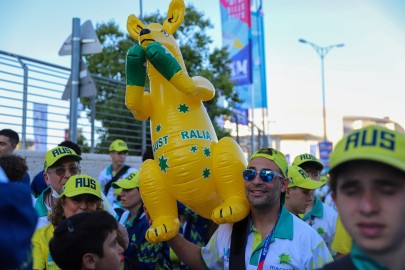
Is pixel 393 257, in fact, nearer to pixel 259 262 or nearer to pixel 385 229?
pixel 385 229

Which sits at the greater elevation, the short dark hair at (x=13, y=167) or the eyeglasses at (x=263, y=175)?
the short dark hair at (x=13, y=167)

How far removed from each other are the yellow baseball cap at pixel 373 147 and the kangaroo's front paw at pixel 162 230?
2116mm

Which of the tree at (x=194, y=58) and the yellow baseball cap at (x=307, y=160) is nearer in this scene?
the yellow baseball cap at (x=307, y=160)

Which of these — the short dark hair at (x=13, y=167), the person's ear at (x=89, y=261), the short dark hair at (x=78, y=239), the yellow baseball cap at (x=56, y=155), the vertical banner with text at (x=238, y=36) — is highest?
the vertical banner with text at (x=238, y=36)

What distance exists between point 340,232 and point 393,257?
192 centimetres

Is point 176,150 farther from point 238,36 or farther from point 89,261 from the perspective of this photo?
point 238,36

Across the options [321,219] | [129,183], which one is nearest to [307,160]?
[321,219]

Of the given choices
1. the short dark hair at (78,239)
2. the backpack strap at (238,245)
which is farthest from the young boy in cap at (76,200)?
the backpack strap at (238,245)

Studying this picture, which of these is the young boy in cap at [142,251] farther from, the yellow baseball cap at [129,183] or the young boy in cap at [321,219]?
the young boy in cap at [321,219]

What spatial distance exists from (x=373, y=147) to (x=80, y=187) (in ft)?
8.59

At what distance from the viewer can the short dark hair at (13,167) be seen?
3787mm

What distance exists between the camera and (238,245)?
136 inches

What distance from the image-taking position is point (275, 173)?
3.56m

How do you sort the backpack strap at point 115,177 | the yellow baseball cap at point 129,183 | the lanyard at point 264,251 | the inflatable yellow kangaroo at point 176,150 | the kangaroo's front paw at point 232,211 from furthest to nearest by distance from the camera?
the backpack strap at point 115,177
the yellow baseball cap at point 129,183
the inflatable yellow kangaroo at point 176,150
the kangaroo's front paw at point 232,211
the lanyard at point 264,251
